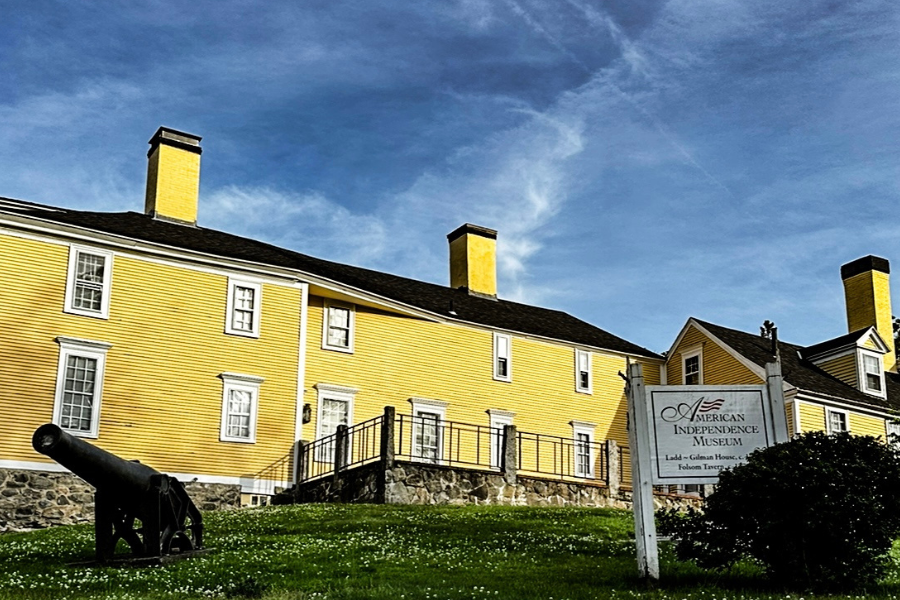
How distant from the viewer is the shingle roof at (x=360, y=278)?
27.3m

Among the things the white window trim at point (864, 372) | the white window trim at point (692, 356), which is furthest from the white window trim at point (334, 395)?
the white window trim at point (864, 372)

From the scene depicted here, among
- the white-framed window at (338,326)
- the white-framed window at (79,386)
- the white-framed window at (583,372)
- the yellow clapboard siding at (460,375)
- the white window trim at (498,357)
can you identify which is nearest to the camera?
the white-framed window at (79,386)

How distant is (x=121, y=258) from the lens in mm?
27047

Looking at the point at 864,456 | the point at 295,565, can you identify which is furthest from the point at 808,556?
the point at 295,565

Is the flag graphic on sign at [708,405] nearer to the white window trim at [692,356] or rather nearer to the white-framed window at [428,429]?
the white-framed window at [428,429]

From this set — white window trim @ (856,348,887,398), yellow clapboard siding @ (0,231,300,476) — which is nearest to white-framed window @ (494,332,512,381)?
yellow clapboard siding @ (0,231,300,476)

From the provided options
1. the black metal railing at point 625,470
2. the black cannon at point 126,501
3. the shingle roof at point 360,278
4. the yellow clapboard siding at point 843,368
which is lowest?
the black cannon at point 126,501

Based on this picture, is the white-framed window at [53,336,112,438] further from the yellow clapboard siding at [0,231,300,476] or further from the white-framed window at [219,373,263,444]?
the white-framed window at [219,373,263,444]

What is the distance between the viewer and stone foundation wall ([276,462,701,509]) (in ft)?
81.7

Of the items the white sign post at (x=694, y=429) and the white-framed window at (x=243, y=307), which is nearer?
the white sign post at (x=694, y=429)

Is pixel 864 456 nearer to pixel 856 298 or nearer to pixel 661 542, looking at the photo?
pixel 661 542

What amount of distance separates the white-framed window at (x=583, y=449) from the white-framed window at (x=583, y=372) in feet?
4.04

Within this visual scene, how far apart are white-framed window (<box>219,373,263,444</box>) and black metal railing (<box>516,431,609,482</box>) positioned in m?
9.03

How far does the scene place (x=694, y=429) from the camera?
1252cm
